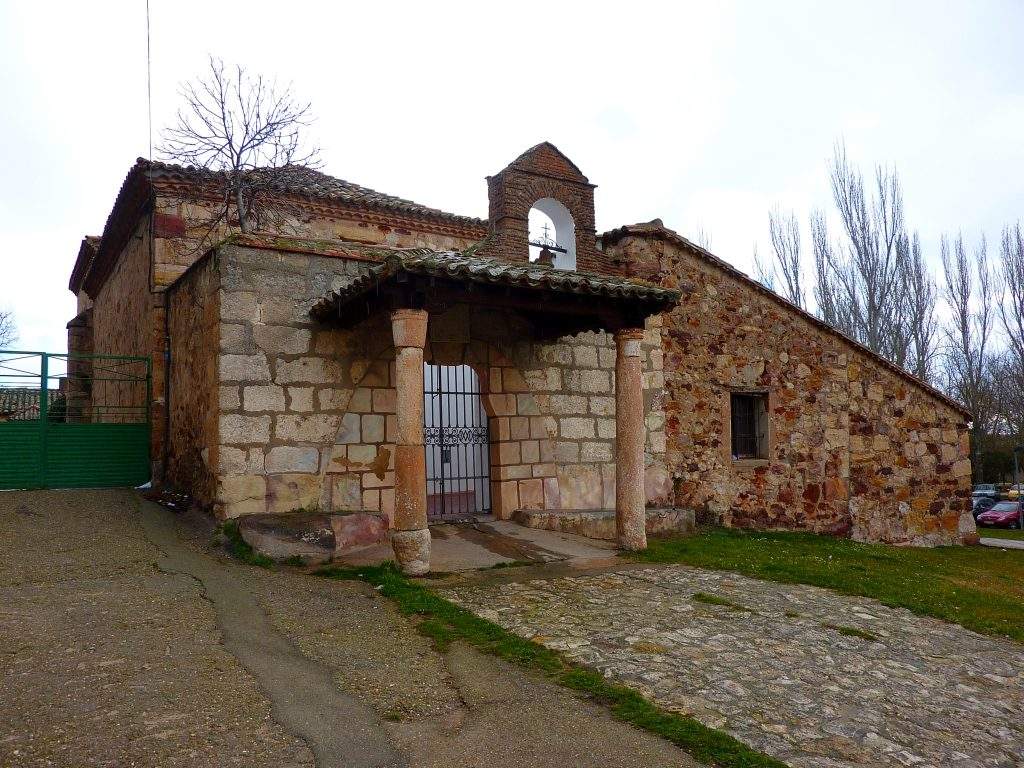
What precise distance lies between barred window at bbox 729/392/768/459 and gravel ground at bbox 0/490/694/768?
7.54m

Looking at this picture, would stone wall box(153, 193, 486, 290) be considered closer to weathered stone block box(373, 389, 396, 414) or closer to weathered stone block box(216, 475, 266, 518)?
weathered stone block box(373, 389, 396, 414)

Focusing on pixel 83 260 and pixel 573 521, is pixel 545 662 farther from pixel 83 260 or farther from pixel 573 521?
pixel 83 260

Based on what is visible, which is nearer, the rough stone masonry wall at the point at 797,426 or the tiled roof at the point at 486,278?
the tiled roof at the point at 486,278

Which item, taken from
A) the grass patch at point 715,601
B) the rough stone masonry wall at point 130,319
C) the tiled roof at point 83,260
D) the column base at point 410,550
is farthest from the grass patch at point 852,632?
the tiled roof at point 83,260

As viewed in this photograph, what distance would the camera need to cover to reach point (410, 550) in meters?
6.33

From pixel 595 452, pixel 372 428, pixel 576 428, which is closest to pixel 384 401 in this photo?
pixel 372 428

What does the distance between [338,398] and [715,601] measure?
4199mm

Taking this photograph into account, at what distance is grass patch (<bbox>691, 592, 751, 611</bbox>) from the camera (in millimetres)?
5752

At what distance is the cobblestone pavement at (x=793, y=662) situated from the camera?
355cm

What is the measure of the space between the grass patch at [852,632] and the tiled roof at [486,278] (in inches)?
142

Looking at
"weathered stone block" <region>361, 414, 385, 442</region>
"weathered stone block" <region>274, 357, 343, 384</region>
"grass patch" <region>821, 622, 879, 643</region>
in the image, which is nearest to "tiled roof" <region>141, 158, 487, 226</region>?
"weathered stone block" <region>274, 357, 343, 384</region>

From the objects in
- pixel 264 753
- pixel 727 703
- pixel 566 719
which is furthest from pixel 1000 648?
pixel 264 753

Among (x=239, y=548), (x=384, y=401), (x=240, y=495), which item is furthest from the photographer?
(x=384, y=401)

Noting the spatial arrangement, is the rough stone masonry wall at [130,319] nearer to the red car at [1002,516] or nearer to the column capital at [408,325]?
the column capital at [408,325]
